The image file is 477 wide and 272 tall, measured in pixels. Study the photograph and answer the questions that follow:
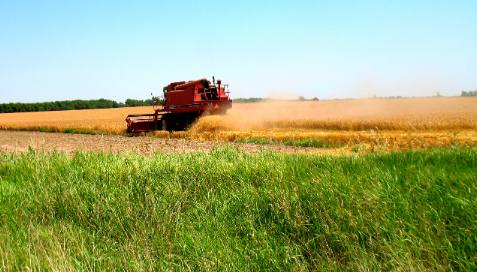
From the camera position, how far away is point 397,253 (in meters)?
3.66

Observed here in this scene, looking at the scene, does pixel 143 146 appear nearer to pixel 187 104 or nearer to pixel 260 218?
pixel 260 218

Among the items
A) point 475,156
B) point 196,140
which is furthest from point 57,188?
point 196,140

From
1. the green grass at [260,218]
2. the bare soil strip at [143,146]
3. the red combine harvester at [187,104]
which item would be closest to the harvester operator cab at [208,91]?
the red combine harvester at [187,104]

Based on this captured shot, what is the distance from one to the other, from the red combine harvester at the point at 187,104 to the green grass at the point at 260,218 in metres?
18.1

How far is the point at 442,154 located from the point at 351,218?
8.21ft

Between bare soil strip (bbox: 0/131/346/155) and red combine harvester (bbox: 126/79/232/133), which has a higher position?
red combine harvester (bbox: 126/79/232/133)

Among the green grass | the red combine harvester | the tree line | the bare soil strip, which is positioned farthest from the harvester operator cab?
the tree line

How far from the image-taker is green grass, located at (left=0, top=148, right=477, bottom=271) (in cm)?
387

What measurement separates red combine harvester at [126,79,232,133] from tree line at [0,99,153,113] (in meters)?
73.7

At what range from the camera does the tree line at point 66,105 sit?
321ft

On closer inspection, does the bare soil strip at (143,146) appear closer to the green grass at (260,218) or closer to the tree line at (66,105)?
the green grass at (260,218)

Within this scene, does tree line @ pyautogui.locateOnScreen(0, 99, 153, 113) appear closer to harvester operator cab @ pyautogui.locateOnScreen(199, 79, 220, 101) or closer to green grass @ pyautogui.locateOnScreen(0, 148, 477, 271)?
harvester operator cab @ pyautogui.locateOnScreen(199, 79, 220, 101)

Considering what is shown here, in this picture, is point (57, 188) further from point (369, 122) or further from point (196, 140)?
point (369, 122)

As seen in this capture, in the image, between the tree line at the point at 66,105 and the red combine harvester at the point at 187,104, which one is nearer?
the red combine harvester at the point at 187,104
